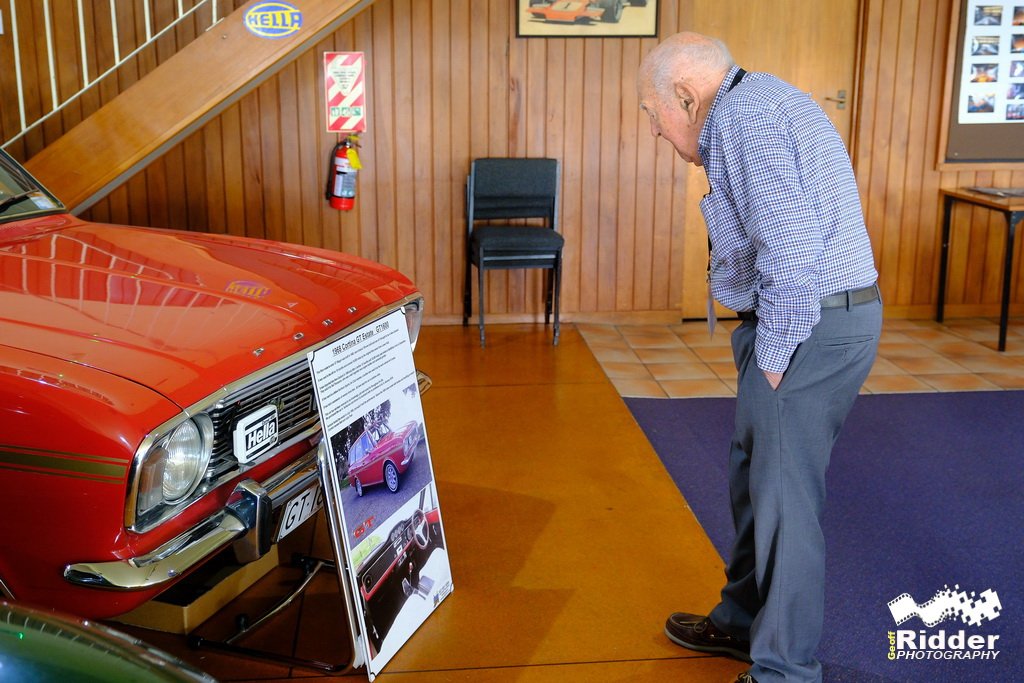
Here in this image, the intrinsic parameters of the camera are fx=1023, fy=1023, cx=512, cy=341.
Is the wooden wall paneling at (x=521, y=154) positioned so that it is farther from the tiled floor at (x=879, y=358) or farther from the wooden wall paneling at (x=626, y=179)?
the tiled floor at (x=879, y=358)

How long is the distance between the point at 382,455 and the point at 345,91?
12.5 ft

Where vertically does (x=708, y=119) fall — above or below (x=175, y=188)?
above

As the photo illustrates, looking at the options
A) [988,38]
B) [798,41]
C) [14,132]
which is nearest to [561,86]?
[798,41]

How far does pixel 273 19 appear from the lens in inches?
194

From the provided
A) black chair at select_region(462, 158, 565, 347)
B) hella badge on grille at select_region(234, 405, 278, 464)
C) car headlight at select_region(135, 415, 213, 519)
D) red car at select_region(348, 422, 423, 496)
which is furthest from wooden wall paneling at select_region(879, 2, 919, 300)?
car headlight at select_region(135, 415, 213, 519)

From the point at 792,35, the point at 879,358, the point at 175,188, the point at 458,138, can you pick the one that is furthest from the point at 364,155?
the point at 879,358

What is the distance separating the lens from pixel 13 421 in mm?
2025

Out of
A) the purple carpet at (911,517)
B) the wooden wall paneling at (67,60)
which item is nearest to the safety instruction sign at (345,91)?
the wooden wall paneling at (67,60)

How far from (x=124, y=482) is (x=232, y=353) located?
390 mm

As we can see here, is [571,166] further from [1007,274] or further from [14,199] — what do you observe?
[14,199]

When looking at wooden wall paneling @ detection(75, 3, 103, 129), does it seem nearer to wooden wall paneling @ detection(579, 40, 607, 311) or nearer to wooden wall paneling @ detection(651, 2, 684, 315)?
wooden wall paneling @ detection(579, 40, 607, 311)

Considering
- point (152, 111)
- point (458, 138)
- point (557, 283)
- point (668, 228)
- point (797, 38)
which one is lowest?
point (557, 283)

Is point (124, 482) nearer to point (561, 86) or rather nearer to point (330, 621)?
point (330, 621)

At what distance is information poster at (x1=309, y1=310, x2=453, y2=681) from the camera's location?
96.7 inches
